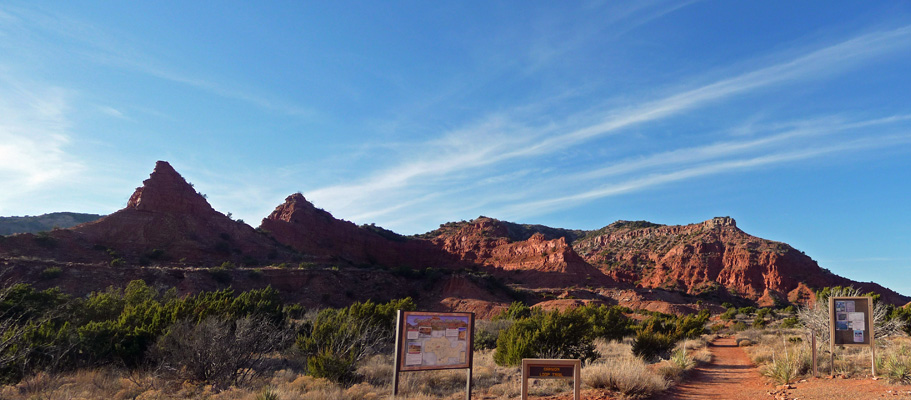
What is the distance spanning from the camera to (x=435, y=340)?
8.42 metres

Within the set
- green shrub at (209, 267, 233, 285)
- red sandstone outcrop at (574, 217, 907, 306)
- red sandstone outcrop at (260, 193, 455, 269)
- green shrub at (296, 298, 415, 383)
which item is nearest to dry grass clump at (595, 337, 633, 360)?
green shrub at (296, 298, 415, 383)

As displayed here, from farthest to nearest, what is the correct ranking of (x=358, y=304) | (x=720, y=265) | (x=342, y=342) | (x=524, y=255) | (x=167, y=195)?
(x=720, y=265), (x=524, y=255), (x=167, y=195), (x=358, y=304), (x=342, y=342)

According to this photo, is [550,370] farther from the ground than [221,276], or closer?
farther from the ground

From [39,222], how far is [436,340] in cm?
11285

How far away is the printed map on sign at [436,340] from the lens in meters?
8.20

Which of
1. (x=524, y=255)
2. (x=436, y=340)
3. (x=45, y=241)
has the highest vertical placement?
(x=524, y=255)

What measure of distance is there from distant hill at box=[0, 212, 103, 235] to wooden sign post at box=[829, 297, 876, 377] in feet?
325

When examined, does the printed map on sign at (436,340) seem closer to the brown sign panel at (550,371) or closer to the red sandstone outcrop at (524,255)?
the brown sign panel at (550,371)

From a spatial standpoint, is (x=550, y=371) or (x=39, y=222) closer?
(x=550, y=371)

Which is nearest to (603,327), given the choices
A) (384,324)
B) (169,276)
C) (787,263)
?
(384,324)

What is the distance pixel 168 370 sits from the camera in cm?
998

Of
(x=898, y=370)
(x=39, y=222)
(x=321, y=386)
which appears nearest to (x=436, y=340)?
(x=321, y=386)

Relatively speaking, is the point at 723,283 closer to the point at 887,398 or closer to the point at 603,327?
the point at 603,327

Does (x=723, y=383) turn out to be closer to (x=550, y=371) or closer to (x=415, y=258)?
(x=550, y=371)
